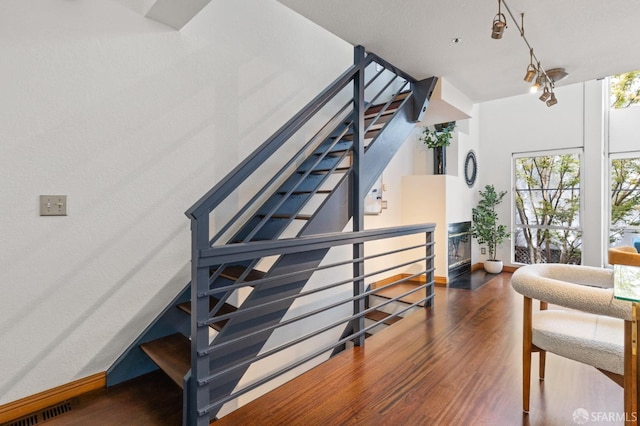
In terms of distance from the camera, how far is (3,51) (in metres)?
1.71

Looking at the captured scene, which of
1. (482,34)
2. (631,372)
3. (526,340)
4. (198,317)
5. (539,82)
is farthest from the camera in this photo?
(482,34)

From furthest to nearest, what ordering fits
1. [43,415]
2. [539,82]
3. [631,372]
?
[539,82] < [43,415] < [631,372]

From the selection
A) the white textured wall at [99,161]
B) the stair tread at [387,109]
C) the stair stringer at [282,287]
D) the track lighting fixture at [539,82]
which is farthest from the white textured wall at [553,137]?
the white textured wall at [99,161]

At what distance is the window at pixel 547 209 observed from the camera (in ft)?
18.1

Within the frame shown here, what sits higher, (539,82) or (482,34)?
(482,34)

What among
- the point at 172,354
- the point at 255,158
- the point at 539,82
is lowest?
the point at 172,354

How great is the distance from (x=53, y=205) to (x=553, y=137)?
6895 mm

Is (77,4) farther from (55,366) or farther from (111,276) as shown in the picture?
(55,366)

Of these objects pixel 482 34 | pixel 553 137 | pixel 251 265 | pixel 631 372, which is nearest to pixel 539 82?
pixel 482 34

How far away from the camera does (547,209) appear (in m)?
5.81

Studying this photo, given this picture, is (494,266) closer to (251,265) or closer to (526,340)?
(526,340)

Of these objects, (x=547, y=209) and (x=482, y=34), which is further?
(x=547, y=209)

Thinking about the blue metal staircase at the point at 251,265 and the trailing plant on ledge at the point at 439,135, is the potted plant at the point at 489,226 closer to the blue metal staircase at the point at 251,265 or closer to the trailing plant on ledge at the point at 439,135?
the trailing plant on ledge at the point at 439,135

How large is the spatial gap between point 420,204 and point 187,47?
3931 mm
